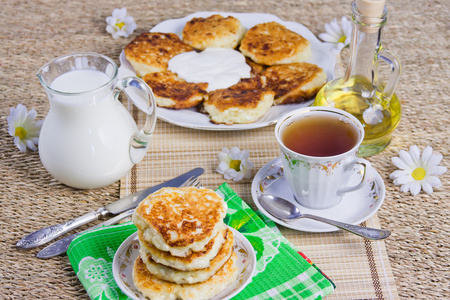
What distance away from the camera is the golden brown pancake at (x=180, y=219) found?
123 centimetres

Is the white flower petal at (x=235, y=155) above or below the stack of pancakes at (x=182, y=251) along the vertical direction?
below

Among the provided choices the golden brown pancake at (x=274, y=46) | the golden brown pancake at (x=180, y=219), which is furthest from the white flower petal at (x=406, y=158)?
the golden brown pancake at (x=180, y=219)

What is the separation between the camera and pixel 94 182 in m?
1.67

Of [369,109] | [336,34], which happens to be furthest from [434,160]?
[336,34]

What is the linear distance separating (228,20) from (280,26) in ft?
0.69

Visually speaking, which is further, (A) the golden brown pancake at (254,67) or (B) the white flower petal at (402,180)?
(A) the golden brown pancake at (254,67)

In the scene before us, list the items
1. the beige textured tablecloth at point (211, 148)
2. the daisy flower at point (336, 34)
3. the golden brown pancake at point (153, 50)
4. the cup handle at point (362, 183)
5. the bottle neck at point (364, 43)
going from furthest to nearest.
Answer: the daisy flower at point (336, 34) → the golden brown pancake at point (153, 50) → the bottle neck at point (364, 43) → the cup handle at point (362, 183) → the beige textured tablecloth at point (211, 148)

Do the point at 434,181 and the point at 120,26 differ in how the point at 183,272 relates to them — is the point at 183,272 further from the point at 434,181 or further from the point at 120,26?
the point at 120,26

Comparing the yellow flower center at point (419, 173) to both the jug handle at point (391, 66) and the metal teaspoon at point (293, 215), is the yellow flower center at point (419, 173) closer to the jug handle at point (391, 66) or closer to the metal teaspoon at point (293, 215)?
the jug handle at point (391, 66)

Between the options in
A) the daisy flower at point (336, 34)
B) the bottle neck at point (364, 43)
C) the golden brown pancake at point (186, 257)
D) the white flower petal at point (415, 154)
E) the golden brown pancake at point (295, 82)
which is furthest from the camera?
the daisy flower at point (336, 34)

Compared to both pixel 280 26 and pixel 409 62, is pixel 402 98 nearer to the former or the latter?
pixel 409 62

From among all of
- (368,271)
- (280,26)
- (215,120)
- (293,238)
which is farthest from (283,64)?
(368,271)

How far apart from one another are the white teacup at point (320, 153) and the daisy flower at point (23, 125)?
85 centimetres

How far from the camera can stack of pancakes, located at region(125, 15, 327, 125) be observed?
1.91 metres
